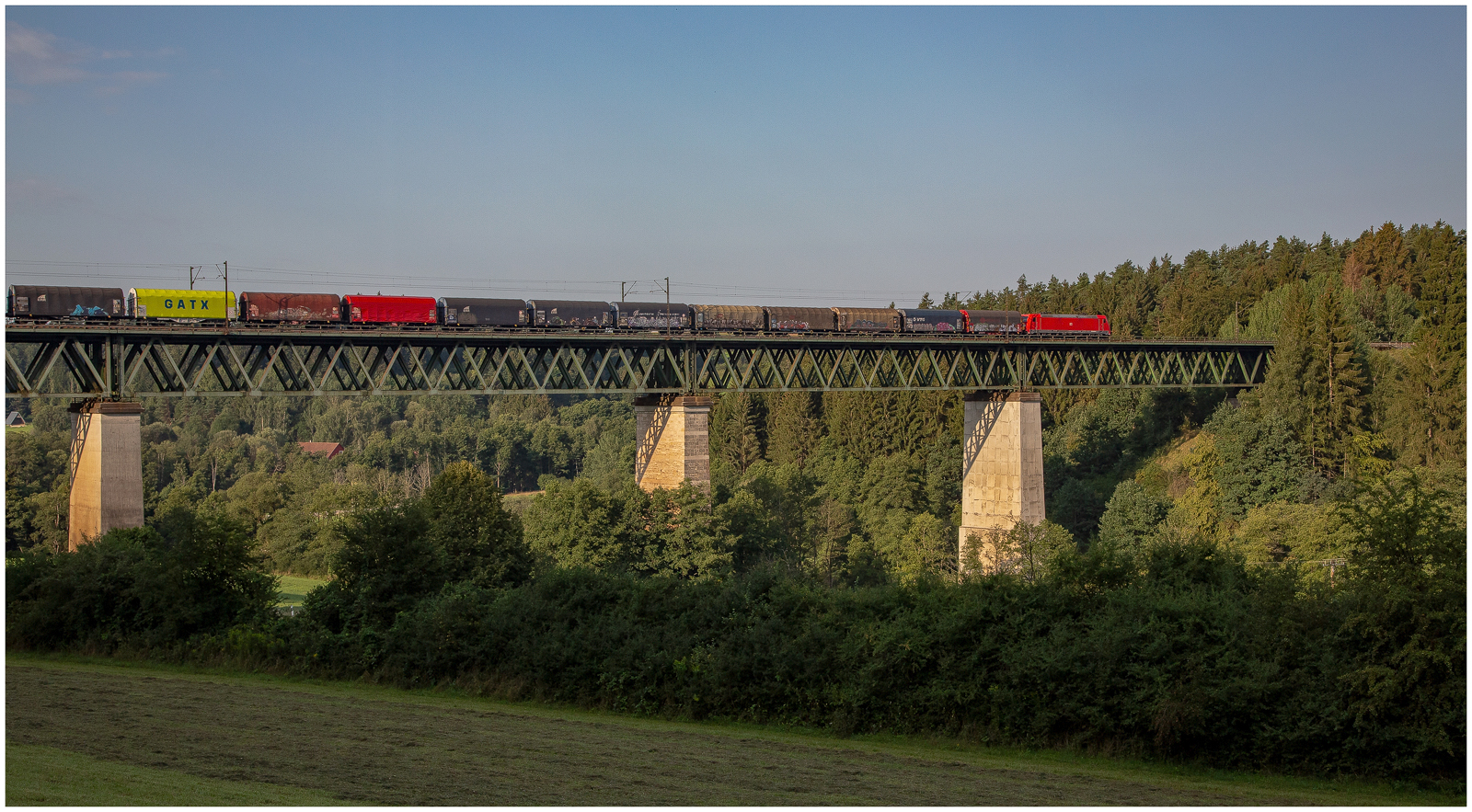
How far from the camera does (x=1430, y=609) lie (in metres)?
19.2

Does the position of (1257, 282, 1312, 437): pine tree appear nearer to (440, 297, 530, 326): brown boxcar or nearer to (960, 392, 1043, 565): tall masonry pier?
(960, 392, 1043, 565): tall masonry pier

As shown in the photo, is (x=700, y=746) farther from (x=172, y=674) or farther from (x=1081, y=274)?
(x=1081, y=274)

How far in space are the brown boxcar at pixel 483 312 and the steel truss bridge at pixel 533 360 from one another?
1.15 m

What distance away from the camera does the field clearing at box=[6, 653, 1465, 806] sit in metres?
17.8

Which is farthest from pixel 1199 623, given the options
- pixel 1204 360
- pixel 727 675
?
pixel 1204 360

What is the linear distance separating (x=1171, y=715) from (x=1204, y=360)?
78043 millimetres

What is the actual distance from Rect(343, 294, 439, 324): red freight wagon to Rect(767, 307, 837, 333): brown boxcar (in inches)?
855

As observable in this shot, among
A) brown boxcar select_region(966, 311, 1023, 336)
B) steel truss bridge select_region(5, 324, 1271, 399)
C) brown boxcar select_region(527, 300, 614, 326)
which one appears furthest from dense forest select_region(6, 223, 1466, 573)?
brown boxcar select_region(966, 311, 1023, 336)

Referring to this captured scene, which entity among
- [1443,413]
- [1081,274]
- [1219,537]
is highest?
[1081,274]

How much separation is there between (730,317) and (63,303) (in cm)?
3472

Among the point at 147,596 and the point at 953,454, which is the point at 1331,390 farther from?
the point at 147,596

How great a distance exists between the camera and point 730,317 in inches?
2621

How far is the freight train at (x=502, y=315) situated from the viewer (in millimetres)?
47156

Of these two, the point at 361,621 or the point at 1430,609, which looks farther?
the point at 361,621
